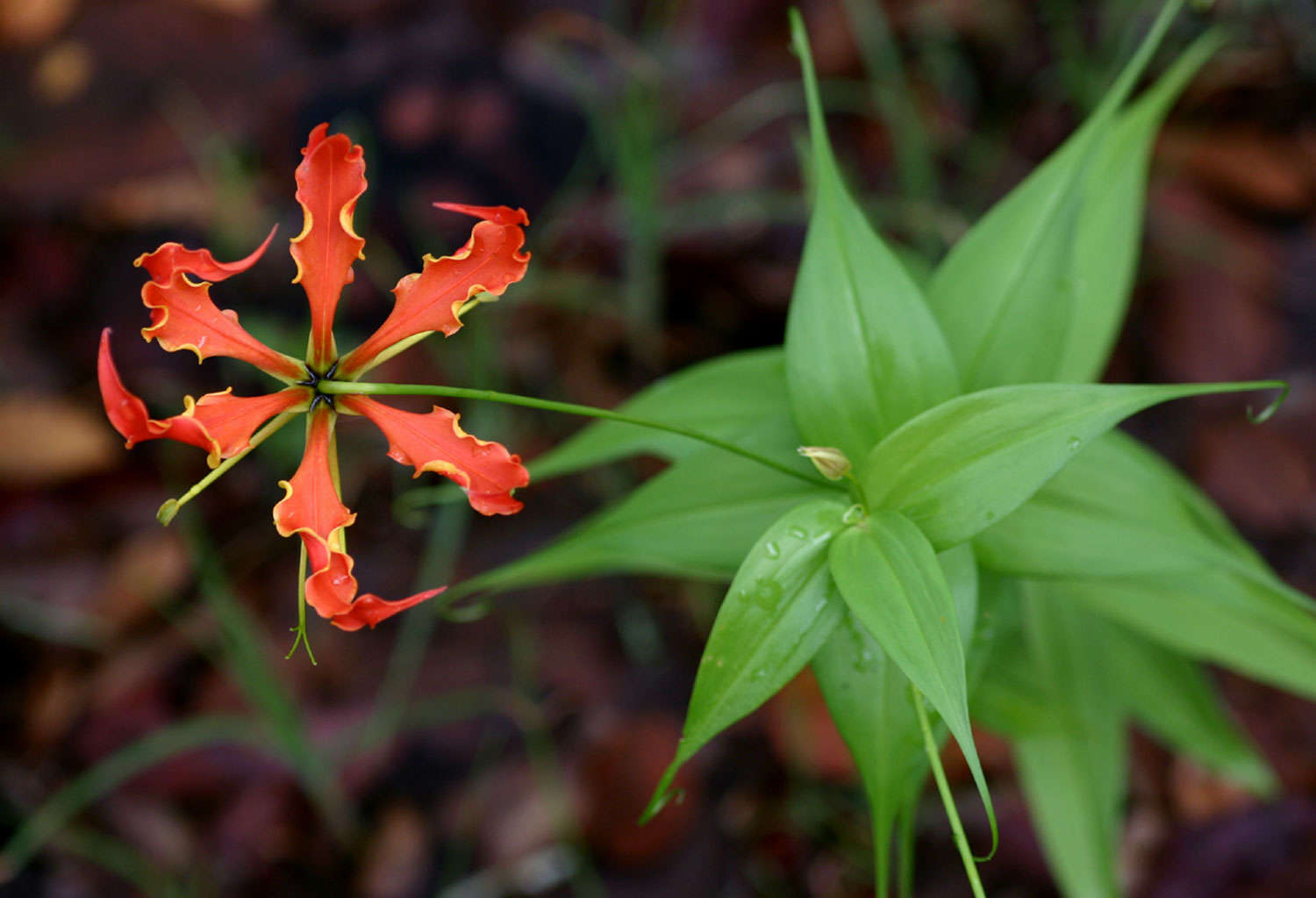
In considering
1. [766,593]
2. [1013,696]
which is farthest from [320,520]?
[1013,696]

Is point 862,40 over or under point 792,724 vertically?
over

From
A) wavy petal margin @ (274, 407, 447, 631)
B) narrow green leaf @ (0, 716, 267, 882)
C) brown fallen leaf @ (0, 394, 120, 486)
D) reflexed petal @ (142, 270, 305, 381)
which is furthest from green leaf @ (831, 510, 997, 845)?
brown fallen leaf @ (0, 394, 120, 486)

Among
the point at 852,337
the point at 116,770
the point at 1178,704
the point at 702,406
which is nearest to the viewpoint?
the point at 852,337

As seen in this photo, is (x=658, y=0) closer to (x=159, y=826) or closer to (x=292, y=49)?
(x=292, y=49)

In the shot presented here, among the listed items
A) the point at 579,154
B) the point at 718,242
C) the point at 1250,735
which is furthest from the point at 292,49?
the point at 1250,735

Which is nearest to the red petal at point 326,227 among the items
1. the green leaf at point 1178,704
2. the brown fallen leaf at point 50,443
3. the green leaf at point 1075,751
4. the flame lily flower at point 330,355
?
the flame lily flower at point 330,355

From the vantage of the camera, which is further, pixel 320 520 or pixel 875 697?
pixel 875 697

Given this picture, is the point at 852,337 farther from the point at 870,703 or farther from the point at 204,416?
the point at 204,416
